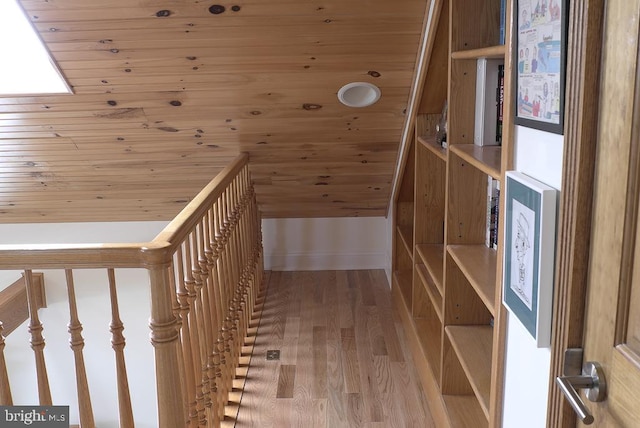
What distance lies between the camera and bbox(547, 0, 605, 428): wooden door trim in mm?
992

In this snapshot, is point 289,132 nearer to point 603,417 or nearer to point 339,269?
point 339,269

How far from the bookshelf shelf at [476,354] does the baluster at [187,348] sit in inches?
35.1

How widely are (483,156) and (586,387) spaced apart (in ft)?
3.19

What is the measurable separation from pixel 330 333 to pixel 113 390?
203cm

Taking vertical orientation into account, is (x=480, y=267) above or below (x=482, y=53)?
below

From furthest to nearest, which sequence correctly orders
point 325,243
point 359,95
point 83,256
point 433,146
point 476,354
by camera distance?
point 325,243, point 359,95, point 433,146, point 476,354, point 83,256

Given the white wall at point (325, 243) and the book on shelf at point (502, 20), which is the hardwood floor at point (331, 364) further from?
the book on shelf at point (502, 20)

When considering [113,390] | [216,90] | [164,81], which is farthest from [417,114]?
[113,390]

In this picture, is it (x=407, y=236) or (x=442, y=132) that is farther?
(x=407, y=236)

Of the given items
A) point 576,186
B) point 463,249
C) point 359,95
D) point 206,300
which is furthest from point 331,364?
point 576,186

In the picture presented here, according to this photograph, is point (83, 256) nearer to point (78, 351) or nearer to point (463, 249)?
point (78, 351)

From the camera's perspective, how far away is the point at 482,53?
70.9 inches

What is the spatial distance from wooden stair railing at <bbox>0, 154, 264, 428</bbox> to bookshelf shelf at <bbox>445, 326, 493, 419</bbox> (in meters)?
0.89

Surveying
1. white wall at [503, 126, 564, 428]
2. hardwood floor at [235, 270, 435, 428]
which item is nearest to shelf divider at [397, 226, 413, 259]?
hardwood floor at [235, 270, 435, 428]
